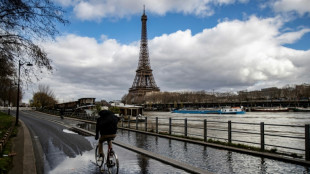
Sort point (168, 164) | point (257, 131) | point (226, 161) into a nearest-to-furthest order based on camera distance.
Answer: point (168, 164) → point (226, 161) → point (257, 131)

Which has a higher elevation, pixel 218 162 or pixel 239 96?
pixel 239 96

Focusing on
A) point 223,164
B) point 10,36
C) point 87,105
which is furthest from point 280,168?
point 87,105

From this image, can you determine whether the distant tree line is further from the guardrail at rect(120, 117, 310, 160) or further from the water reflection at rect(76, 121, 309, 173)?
the water reflection at rect(76, 121, 309, 173)

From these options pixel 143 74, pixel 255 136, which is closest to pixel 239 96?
pixel 143 74

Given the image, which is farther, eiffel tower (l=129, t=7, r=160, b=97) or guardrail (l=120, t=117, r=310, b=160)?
eiffel tower (l=129, t=7, r=160, b=97)

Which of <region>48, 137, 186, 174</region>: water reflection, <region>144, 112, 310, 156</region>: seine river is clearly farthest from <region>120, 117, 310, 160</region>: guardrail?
<region>48, 137, 186, 174</region>: water reflection

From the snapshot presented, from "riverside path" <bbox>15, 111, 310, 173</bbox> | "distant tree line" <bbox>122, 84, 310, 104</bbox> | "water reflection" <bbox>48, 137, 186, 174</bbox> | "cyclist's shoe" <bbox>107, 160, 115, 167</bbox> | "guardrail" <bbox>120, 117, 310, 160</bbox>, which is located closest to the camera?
"cyclist's shoe" <bbox>107, 160, 115, 167</bbox>

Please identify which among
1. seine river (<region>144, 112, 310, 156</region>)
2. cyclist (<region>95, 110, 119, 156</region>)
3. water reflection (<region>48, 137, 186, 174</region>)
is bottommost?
seine river (<region>144, 112, 310, 156</region>)

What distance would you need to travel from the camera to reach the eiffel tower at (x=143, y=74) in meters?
129

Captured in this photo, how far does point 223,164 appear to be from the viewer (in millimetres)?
8648

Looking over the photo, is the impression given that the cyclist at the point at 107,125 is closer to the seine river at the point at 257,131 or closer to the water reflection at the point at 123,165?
the water reflection at the point at 123,165

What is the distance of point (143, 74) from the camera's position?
131 m

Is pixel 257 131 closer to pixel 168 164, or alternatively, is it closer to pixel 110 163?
pixel 168 164

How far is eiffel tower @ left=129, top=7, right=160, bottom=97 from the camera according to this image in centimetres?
12912
